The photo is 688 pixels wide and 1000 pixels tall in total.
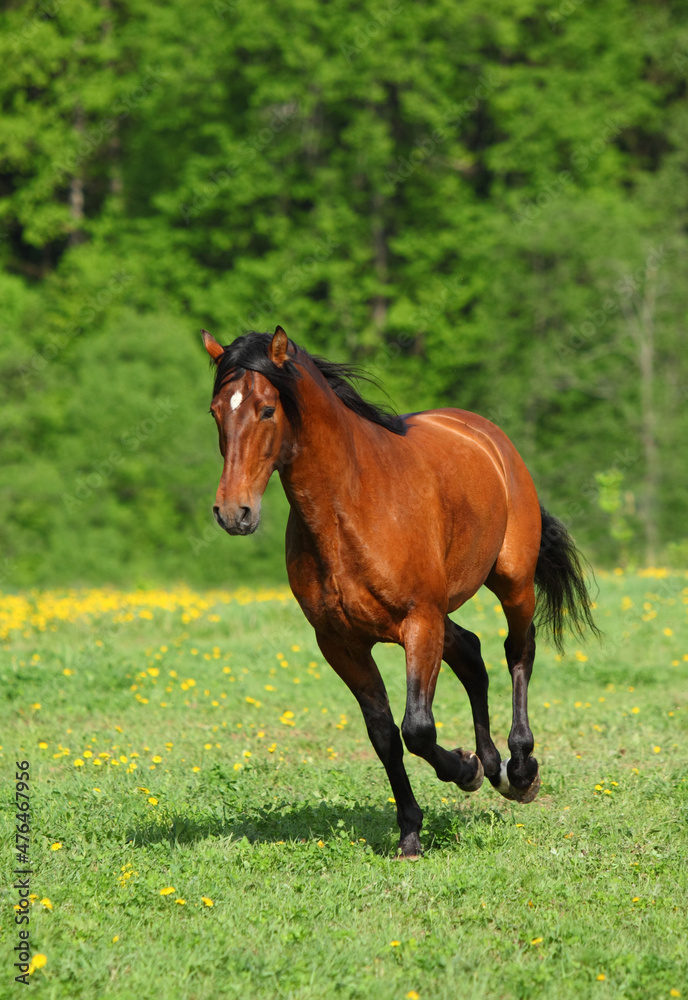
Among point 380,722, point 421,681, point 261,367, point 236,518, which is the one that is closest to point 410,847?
point 380,722

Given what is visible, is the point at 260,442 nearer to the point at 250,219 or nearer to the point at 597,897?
the point at 597,897

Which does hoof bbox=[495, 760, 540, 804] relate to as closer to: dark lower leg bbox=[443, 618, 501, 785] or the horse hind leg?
the horse hind leg

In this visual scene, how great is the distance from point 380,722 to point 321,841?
696 mm

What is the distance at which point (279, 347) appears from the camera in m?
4.55

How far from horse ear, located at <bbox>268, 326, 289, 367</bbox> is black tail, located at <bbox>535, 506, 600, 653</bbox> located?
9.67 ft

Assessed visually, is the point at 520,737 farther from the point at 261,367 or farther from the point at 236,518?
the point at 261,367

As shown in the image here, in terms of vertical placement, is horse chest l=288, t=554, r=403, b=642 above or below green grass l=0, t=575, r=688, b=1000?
above

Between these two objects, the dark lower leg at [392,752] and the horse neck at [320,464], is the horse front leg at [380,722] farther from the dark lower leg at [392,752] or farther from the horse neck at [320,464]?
the horse neck at [320,464]

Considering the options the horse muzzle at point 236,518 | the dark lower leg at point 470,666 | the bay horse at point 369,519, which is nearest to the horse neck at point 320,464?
the bay horse at point 369,519

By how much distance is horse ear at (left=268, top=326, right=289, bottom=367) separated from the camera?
4516mm

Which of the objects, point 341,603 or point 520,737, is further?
point 520,737

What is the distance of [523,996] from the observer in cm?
373

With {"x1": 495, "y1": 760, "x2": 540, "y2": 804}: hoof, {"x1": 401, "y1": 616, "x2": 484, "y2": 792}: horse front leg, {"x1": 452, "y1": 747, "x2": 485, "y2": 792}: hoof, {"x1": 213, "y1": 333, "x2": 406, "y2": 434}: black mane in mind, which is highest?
{"x1": 213, "y1": 333, "x2": 406, "y2": 434}: black mane

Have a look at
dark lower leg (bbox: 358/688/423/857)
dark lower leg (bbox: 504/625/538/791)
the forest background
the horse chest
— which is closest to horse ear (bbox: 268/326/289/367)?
the horse chest
